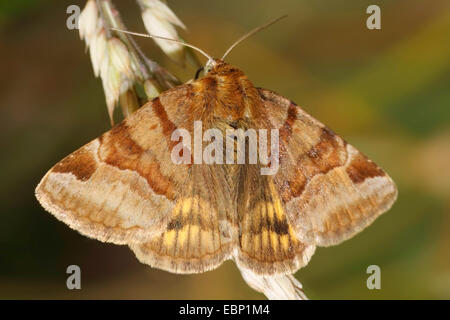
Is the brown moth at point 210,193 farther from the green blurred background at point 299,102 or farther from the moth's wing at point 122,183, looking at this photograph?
the green blurred background at point 299,102

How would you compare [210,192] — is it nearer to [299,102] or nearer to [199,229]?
[199,229]

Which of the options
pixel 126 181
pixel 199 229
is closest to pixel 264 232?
pixel 199 229

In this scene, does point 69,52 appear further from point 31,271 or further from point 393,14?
point 393,14

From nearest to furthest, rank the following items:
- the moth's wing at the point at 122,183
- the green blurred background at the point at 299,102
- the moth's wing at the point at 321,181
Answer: the moth's wing at the point at 122,183, the moth's wing at the point at 321,181, the green blurred background at the point at 299,102

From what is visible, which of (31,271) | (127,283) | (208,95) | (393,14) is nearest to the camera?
(208,95)

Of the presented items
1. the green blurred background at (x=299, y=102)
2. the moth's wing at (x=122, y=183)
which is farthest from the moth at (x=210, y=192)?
the green blurred background at (x=299, y=102)

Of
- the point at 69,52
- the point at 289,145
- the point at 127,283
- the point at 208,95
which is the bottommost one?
the point at 127,283

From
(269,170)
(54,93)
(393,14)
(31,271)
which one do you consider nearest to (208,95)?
(269,170)
